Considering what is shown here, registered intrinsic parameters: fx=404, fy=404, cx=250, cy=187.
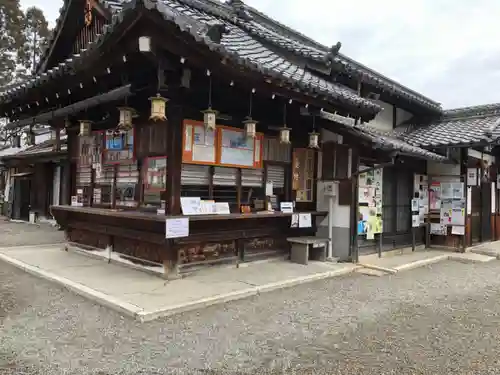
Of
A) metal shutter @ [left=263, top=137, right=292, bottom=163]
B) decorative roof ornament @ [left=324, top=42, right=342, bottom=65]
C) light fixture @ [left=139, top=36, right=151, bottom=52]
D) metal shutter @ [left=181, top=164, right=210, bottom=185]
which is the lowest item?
metal shutter @ [left=181, top=164, right=210, bottom=185]

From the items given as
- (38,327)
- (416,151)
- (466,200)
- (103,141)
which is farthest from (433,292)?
(103,141)

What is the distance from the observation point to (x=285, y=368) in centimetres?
377

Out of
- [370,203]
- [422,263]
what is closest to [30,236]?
[370,203]

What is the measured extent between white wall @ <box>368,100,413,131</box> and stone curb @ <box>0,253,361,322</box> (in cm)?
503

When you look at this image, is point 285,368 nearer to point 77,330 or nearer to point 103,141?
point 77,330

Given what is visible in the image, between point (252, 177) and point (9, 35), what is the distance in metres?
25.1

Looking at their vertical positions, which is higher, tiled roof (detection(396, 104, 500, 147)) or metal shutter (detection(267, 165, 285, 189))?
tiled roof (detection(396, 104, 500, 147))

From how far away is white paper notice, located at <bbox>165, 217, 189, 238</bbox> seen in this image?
634 centimetres

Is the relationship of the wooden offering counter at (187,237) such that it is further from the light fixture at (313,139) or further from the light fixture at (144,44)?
the light fixture at (144,44)

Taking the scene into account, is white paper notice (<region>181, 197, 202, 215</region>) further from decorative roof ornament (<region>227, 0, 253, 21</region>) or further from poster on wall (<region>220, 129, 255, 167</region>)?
decorative roof ornament (<region>227, 0, 253, 21</region>)

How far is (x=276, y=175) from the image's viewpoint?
8555 millimetres

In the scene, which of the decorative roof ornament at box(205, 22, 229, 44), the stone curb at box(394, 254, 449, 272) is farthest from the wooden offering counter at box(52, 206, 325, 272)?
the decorative roof ornament at box(205, 22, 229, 44)

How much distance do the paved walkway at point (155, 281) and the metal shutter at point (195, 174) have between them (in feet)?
5.34

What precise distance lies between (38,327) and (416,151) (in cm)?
778
